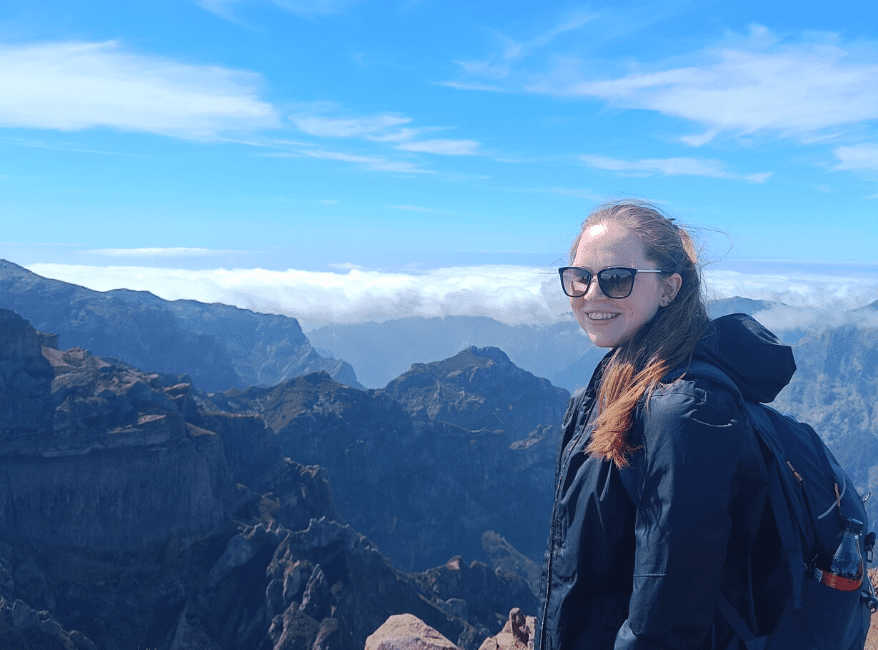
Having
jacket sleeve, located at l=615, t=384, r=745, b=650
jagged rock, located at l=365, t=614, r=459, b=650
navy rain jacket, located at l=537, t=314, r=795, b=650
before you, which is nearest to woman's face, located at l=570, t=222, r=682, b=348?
navy rain jacket, located at l=537, t=314, r=795, b=650

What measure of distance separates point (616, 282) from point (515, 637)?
49.6 ft

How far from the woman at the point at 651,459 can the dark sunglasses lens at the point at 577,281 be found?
1 cm

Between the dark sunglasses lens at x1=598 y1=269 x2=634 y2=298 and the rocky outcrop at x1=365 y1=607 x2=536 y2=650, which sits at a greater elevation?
the dark sunglasses lens at x1=598 y1=269 x2=634 y2=298

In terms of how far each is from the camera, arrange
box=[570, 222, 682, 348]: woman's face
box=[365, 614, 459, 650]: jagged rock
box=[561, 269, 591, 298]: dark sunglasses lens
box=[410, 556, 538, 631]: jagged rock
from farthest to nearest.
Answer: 1. box=[410, 556, 538, 631]: jagged rock
2. box=[365, 614, 459, 650]: jagged rock
3. box=[561, 269, 591, 298]: dark sunglasses lens
4. box=[570, 222, 682, 348]: woman's face

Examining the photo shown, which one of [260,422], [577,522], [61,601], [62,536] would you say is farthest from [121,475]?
[577,522]

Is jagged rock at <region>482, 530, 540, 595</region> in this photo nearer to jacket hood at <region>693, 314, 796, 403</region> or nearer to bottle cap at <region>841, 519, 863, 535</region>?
bottle cap at <region>841, 519, 863, 535</region>

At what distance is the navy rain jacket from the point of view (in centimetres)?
418

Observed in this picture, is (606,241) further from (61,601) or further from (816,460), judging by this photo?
(61,601)

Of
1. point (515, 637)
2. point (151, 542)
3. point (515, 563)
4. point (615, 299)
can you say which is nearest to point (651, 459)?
point (615, 299)

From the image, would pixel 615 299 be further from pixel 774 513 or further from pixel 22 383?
pixel 22 383

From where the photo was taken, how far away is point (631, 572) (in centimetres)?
486

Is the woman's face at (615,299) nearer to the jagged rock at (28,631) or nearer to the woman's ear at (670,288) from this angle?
the woman's ear at (670,288)

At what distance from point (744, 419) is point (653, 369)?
76cm

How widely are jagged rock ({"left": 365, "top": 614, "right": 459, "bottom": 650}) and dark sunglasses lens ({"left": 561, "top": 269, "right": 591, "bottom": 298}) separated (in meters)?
11.8
